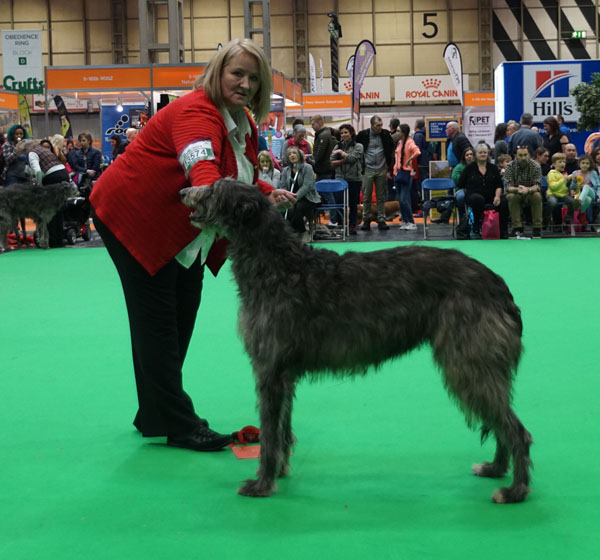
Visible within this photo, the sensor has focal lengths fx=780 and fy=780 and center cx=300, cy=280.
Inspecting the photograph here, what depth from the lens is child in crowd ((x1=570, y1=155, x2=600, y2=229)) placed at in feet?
41.3

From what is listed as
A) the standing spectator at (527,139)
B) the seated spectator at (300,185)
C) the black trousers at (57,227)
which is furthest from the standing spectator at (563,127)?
the black trousers at (57,227)

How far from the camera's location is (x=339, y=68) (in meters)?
32.2

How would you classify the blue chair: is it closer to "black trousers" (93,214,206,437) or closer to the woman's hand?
"black trousers" (93,214,206,437)

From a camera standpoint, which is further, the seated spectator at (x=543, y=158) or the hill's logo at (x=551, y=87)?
the hill's logo at (x=551, y=87)

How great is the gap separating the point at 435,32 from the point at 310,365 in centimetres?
3126

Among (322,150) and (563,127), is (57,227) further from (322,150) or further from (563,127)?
(563,127)

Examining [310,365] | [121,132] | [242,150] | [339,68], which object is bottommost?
[310,365]

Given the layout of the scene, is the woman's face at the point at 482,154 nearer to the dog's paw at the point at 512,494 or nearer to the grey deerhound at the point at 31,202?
the grey deerhound at the point at 31,202

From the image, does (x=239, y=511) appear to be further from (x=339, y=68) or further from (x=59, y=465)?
(x=339, y=68)

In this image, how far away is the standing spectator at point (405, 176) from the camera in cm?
1354

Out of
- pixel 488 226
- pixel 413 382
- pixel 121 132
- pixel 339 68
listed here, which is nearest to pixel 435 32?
pixel 339 68

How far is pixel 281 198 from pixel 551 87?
15.3m

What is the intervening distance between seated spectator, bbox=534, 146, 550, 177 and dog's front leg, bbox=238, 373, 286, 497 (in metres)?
11.2

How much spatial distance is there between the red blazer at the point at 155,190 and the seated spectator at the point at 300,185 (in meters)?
8.20
